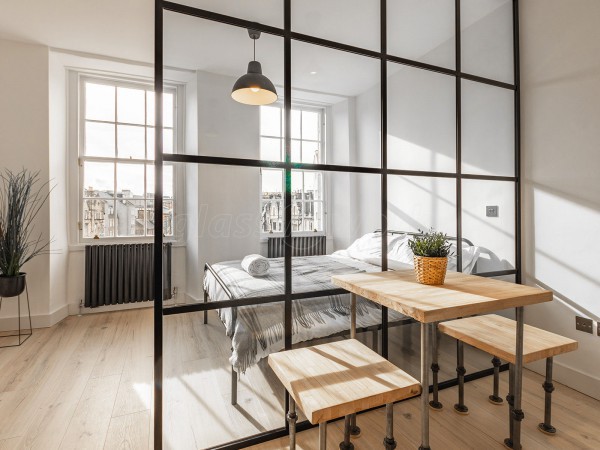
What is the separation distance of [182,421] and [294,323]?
2.30ft

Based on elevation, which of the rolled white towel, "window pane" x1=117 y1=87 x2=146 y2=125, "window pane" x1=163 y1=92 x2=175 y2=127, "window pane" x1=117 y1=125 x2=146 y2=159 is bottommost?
the rolled white towel

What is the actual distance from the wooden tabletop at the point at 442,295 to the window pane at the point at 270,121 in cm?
81

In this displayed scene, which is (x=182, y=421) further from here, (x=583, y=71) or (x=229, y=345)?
(x=583, y=71)

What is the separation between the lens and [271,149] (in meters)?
1.66

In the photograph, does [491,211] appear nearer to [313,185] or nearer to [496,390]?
[496,390]

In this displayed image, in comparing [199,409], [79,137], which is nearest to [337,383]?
[199,409]

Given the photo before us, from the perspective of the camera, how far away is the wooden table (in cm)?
115

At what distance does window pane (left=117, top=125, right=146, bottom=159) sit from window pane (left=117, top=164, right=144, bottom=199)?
0.43ft

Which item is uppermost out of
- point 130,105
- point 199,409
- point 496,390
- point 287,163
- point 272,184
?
point 130,105

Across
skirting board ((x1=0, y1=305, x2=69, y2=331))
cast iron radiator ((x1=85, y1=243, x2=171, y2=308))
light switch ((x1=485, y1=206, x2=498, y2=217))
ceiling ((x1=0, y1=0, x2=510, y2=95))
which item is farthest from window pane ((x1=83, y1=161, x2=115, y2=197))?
light switch ((x1=485, y1=206, x2=498, y2=217))

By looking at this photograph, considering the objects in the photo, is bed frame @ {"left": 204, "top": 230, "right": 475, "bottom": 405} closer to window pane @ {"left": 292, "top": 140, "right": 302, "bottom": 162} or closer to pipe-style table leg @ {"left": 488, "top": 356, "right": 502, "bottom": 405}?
pipe-style table leg @ {"left": 488, "top": 356, "right": 502, "bottom": 405}

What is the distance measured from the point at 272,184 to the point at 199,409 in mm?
1170

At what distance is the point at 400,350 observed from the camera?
199 centimetres

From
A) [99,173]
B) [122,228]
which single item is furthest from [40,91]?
[122,228]
